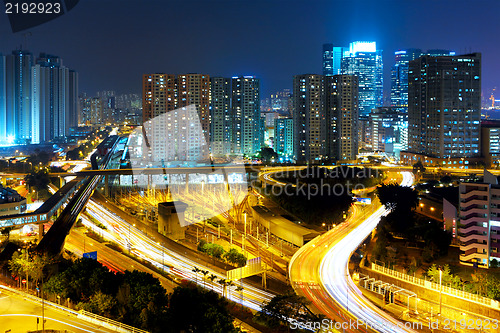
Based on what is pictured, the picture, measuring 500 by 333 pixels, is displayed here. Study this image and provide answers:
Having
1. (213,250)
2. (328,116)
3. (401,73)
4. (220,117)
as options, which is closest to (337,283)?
(213,250)

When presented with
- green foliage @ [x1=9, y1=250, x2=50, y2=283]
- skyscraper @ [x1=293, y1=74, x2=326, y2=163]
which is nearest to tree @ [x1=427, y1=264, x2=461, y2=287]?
green foliage @ [x1=9, y1=250, x2=50, y2=283]

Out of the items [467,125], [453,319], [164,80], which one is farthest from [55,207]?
[467,125]

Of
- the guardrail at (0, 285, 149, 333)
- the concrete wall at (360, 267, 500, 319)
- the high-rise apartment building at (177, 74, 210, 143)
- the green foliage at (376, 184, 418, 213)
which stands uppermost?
the high-rise apartment building at (177, 74, 210, 143)

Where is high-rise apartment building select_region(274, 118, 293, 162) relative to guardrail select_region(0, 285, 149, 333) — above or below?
above

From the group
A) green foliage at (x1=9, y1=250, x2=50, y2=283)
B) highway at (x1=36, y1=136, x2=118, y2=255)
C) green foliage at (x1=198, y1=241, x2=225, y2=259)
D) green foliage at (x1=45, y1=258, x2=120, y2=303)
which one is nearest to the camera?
green foliage at (x1=45, y1=258, x2=120, y2=303)

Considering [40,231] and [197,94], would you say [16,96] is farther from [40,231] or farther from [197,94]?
[40,231]

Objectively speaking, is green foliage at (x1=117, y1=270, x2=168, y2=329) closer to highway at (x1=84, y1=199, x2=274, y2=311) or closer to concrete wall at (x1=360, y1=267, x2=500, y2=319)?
highway at (x1=84, y1=199, x2=274, y2=311)

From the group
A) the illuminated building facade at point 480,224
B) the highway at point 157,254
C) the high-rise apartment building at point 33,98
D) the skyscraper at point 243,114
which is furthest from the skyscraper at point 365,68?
the illuminated building facade at point 480,224
